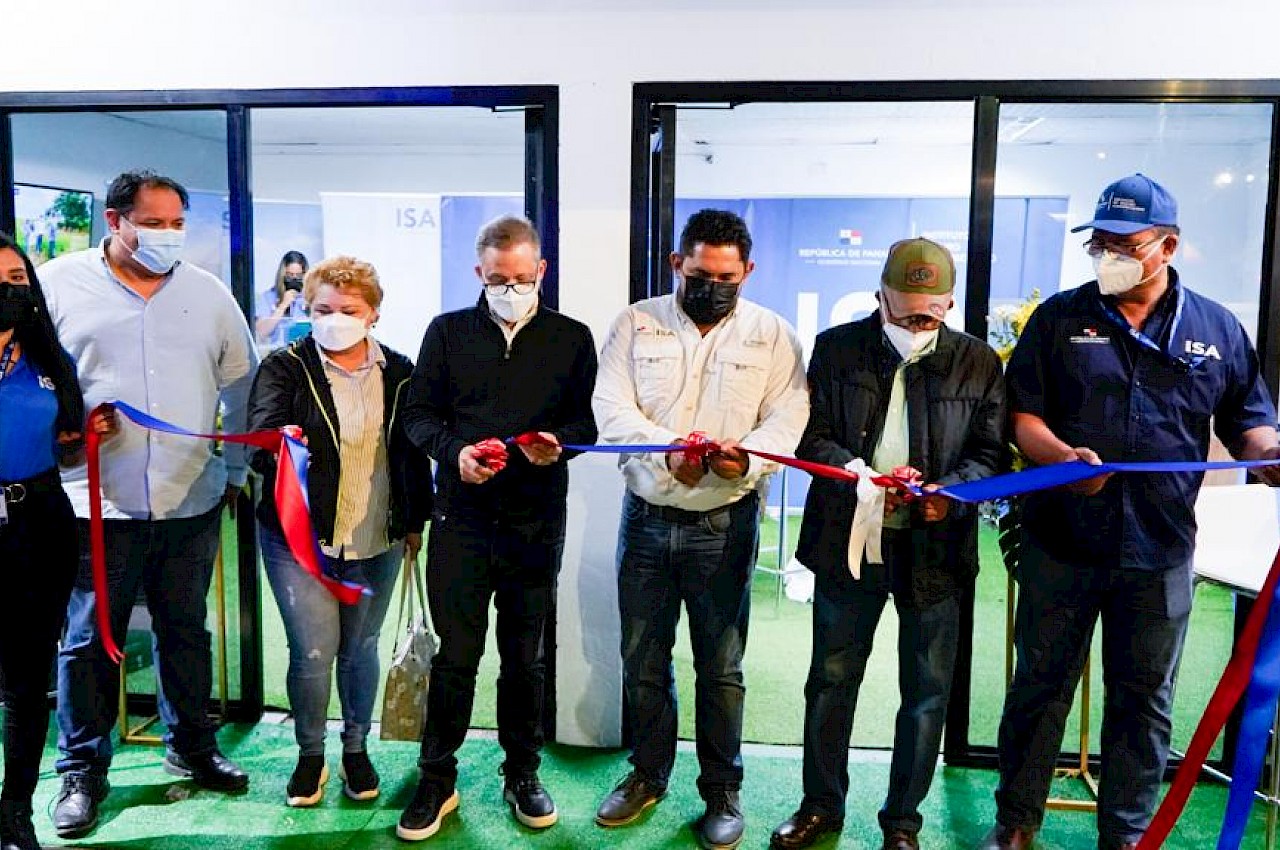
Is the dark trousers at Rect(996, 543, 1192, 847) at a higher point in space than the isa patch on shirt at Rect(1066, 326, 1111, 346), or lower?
lower

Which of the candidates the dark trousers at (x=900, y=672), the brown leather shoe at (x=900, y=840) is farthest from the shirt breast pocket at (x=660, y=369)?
the brown leather shoe at (x=900, y=840)

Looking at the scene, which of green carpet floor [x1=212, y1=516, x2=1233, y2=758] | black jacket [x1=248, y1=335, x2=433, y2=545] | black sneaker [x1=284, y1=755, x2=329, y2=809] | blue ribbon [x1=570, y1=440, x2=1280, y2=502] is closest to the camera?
blue ribbon [x1=570, y1=440, x2=1280, y2=502]

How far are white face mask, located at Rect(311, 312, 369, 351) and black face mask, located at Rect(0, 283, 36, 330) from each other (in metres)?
0.69

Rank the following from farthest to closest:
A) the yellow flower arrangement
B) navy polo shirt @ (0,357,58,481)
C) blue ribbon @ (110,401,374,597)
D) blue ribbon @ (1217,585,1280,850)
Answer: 1. the yellow flower arrangement
2. blue ribbon @ (110,401,374,597)
3. navy polo shirt @ (0,357,58,481)
4. blue ribbon @ (1217,585,1280,850)

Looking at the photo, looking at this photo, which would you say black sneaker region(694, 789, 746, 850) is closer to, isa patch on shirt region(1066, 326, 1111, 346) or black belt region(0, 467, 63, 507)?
isa patch on shirt region(1066, 326, 1111, 346)

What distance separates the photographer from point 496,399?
2.66 metres

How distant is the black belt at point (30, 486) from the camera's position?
2.41 metres

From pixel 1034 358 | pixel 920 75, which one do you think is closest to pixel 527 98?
pixel 920 75

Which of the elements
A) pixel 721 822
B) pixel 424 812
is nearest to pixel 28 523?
pixel 424 812

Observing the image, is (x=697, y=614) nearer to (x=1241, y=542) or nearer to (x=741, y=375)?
(x=741, y=375)

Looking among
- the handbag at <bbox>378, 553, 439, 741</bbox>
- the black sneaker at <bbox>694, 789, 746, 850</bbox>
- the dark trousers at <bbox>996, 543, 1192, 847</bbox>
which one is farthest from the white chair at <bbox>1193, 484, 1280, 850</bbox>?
the handbag at <bbox>378, 553, 439, 741</bbox>

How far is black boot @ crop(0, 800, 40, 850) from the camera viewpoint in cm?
252

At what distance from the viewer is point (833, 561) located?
258cm

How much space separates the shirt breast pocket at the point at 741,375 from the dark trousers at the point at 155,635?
168 centimetres
